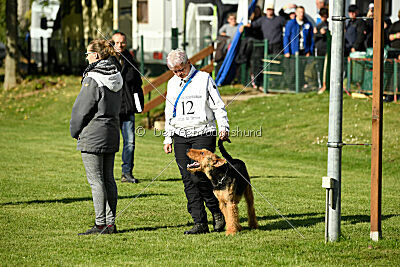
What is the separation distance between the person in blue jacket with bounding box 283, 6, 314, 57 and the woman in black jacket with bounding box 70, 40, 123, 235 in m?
12.5

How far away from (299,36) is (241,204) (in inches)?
433

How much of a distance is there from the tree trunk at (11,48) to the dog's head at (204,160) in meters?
22.9

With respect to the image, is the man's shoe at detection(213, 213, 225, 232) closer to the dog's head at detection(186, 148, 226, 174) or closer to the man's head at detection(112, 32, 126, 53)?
the dog's head at detection(186, 148, 226, 174)

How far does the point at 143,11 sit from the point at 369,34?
12.4 metres

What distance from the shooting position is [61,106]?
24625mm

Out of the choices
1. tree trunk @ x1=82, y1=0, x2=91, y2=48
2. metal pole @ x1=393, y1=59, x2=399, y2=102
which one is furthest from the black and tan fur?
tree trunk @ x1=82, y1=0, x2=91, y2=48

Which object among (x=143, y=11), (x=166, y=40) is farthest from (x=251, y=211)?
(x=143, y=11)

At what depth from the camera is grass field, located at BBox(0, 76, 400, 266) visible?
21.7 ft

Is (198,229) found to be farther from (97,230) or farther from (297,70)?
(297,70)

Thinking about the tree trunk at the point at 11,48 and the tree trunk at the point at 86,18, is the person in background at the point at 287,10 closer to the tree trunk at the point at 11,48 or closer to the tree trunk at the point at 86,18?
the tree trunk at the point at 11,48

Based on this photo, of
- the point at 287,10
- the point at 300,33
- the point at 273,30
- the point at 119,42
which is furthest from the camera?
the point at 287,10

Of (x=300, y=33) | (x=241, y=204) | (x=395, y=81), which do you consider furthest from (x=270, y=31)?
(x=241, y=204)

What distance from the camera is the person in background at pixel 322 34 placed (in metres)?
20.0

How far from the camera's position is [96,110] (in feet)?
23.9
